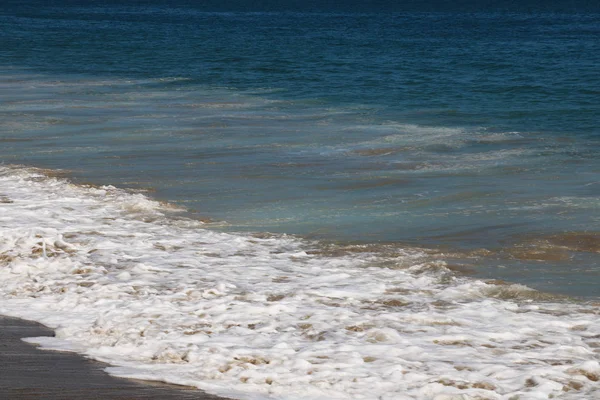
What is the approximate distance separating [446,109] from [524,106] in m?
1.93

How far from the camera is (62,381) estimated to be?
607 centimetres

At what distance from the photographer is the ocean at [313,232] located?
22.2ft

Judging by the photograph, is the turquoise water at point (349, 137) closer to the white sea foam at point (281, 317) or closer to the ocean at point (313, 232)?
the ocean at point (313, 232)

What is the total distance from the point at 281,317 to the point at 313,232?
2996 millimetres

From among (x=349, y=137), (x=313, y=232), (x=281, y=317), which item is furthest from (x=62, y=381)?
(x=349, y=137)

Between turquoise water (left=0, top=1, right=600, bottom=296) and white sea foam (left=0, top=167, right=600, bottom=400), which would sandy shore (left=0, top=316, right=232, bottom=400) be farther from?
turquoise water (left=0, top=1, right=600, bottom=296)

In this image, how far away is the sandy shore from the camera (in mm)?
5844

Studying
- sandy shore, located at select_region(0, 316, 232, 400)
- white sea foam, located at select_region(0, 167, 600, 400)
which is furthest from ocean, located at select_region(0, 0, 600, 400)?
sandy shore, located at select_region(0, 316, 232, 400)

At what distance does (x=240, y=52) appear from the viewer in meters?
38.3

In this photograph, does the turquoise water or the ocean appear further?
the turquoise water

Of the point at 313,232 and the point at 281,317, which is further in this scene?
the point at 313,232

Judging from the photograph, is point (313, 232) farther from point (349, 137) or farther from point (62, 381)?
point (349, 137)

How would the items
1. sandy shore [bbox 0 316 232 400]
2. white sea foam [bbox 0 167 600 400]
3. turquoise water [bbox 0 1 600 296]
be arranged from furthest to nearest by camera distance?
turquoise water [bbox 0 1 600 296]
white sea foam [bbox 0 167 600 400]
sandy shore [bbox 0 316 232 400]

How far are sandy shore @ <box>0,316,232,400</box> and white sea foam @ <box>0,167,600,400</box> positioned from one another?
0.17 meters
